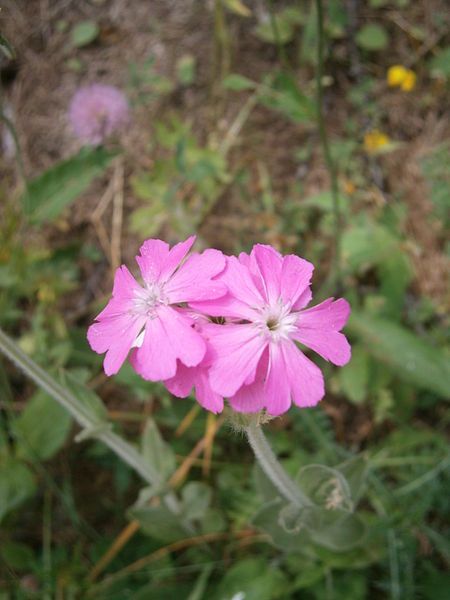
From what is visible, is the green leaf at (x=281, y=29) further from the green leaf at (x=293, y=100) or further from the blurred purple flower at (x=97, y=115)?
the green leaf at (x=293, y=100)

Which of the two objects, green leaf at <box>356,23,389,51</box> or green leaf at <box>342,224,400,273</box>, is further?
green leaf at <box>356,23,389,51</box>

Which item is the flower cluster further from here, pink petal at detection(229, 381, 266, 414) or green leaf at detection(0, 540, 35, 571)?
green leaf at detection(0, 540, 35, 571)

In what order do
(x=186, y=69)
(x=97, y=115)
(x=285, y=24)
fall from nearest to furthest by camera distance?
(x=97, y=115) < (x=285, y=24) < (x=186, y=69)

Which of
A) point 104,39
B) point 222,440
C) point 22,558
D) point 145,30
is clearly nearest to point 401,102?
point 145,30

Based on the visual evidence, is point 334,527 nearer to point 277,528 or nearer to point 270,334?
point 277,528

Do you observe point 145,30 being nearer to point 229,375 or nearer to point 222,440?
point 222,440

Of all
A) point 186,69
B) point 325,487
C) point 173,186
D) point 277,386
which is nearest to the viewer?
point 277,386

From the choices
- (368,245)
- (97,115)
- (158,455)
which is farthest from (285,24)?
(158,455)

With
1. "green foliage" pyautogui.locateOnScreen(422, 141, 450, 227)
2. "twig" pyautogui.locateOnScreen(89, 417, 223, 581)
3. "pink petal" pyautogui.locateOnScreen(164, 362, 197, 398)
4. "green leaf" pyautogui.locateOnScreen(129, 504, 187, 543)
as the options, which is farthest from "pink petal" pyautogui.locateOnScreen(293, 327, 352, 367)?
"green foliage" pyautogui.locateOnScreen(422, 141, 450, 227)
